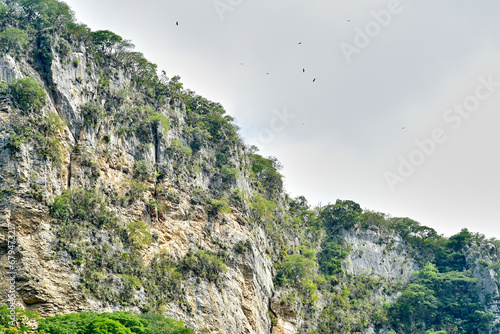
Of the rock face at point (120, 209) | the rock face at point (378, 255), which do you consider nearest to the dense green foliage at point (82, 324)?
the rock face at point (120, 209)

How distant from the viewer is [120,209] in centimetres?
3806

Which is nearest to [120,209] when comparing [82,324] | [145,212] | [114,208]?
[114,208]

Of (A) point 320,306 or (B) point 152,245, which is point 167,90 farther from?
(A) point 320,306

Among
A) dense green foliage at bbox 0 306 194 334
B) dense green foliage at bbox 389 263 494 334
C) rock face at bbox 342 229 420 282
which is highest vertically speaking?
rock face at bbox 342 229 420 282

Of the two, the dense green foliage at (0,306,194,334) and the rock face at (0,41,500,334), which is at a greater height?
the rock face at (0,41,500,334)

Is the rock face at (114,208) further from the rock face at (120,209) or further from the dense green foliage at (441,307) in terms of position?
the dense green foliage at (441,307)

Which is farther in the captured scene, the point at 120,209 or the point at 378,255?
the point at 378,255

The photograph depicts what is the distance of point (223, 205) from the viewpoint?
46.0 meters

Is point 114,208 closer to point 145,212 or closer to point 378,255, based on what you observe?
point 145,212

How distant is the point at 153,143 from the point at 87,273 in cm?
1591

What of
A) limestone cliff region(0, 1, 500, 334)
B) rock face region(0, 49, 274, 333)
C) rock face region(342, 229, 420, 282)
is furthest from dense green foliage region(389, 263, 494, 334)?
rock face region(0, 49, 274, 333)

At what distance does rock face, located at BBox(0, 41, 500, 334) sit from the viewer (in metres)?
29.5

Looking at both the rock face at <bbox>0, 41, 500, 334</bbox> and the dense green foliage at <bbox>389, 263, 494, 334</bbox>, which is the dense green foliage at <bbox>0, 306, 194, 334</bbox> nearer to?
the rock face at <bbox>0, 41, 500, 334</bbox>

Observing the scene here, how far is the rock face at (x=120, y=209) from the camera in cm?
2952
